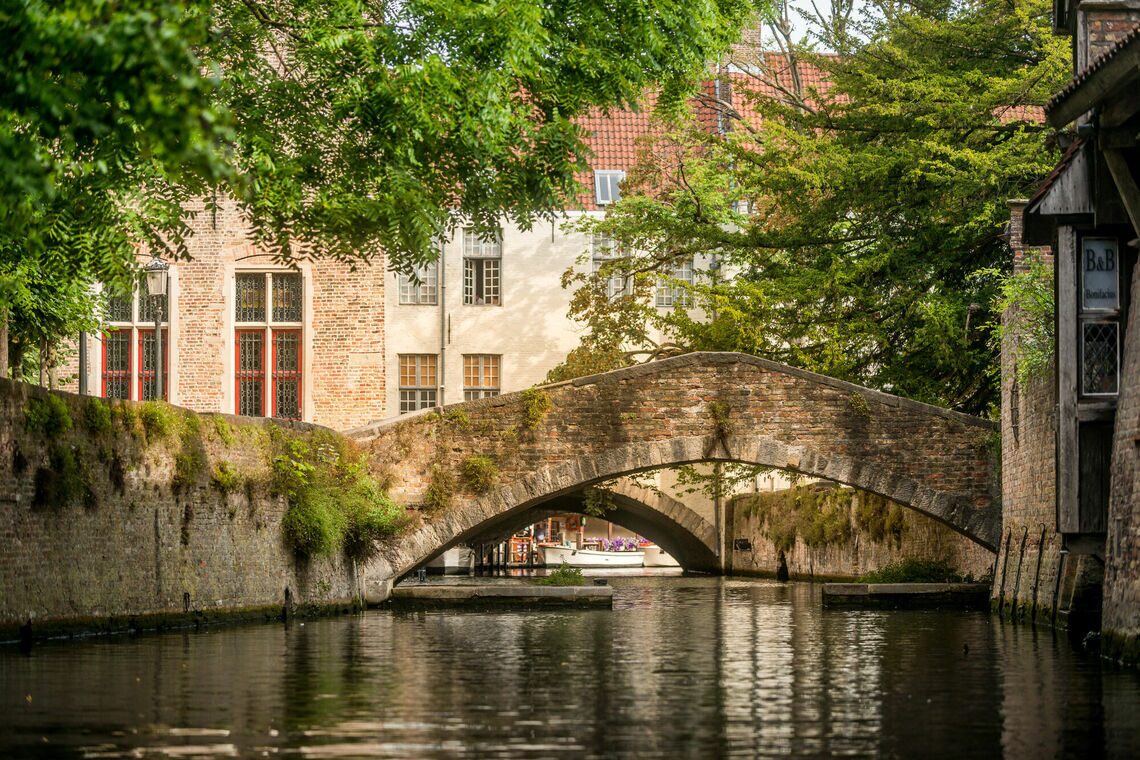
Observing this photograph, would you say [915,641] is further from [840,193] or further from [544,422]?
[840,193]

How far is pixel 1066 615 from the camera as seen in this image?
17219 mm

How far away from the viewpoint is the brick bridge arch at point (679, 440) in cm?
2262

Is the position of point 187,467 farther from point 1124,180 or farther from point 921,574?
point 921,574

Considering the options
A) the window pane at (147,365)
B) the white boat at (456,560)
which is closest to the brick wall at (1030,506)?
the window pane at (147,365)

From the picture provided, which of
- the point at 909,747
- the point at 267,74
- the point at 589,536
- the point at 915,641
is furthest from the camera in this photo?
the point at 589,536

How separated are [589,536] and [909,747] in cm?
6090

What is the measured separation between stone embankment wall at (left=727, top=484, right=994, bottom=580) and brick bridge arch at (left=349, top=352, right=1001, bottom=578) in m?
1.72

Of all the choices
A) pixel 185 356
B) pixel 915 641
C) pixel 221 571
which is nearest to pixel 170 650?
pixel 221 571

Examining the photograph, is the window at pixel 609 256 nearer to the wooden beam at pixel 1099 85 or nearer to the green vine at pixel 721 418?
the green vine at pixel 721 418

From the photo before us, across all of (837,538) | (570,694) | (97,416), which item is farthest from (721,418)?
(570,694)

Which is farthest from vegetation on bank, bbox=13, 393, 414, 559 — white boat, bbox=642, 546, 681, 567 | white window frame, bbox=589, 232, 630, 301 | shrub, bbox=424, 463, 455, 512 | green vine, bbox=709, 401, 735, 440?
white boat, bbox=642, 546, 681, 567

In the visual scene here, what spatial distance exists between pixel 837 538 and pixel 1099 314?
15.8 m

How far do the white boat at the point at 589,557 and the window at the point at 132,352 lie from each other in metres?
20.5

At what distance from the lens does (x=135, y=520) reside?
56.2 ft
